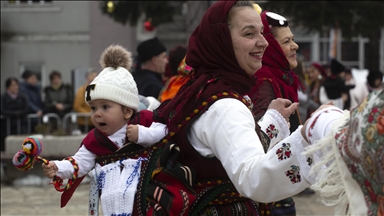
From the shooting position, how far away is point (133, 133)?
12.1 ft

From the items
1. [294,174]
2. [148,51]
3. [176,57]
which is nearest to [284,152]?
[294,174]

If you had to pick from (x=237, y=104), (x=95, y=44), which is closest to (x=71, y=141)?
(x=237, y=104)

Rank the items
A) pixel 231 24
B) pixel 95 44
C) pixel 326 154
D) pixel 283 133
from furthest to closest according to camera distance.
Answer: pixel 95 44
pixel 283 133
pixel 231 24
pixel 326 154

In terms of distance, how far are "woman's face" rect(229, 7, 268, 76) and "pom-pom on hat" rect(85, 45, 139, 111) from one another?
28.2 inches

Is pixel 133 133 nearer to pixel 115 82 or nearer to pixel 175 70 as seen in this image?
pixel 115 82

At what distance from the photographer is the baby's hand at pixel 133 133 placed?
3.67m

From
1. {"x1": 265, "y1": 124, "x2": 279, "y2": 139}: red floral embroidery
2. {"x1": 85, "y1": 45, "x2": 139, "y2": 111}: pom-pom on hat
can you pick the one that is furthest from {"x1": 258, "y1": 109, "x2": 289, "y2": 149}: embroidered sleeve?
{"x1": 85, "y1": 45, "x2": 139, "y2": 111}: pom-pom on hat

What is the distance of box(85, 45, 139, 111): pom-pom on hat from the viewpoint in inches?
153

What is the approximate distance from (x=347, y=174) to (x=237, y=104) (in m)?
0.78

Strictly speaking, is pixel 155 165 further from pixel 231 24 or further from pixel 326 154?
pixel 326 154

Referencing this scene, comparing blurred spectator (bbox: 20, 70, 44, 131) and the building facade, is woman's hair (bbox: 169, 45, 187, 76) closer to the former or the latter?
blurred spectator (bbox: 20, 70, 44, 131)

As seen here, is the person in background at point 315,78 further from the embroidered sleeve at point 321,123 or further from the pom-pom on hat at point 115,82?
the embroidered sleeve at point 321,123

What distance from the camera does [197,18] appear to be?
1013 centimetres

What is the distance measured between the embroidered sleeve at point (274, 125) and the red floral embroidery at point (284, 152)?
31.7 inches
